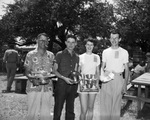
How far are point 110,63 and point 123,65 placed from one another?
0.89 ft

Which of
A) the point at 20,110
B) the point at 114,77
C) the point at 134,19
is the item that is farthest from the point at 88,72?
the point at 134,19

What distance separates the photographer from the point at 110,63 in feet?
11.8

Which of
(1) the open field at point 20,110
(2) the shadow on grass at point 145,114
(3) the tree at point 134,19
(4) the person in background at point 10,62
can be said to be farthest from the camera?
(3) the tree at point 134,19

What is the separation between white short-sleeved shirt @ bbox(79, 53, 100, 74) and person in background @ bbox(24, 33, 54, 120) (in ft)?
2.17

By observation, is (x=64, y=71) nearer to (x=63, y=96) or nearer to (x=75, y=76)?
(x=75, y=76)

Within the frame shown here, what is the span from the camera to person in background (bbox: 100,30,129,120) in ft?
11.6

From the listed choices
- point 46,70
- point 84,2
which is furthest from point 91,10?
point 46,70

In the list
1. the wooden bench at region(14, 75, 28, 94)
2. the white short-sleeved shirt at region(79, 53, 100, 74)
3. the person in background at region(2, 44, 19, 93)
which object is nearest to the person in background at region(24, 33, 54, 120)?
the white short-sleeved shirt at region(79, 53, 100, 74)

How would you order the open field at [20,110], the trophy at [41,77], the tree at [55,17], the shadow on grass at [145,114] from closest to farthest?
the trophy at [41,77]
the open field at [20,110]
the shadow on grass at [145,114]
the tree at [55,17]

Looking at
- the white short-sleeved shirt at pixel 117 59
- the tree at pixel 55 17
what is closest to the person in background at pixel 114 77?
the white short-sleeved shirt at pixel 117 59

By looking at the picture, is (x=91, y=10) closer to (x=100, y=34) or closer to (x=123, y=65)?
(x=100, y=34)

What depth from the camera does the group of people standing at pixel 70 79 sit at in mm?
3266

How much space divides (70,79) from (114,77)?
907 mm

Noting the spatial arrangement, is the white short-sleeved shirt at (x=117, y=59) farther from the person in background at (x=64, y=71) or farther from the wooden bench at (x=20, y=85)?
the wooden bench at (x=20, y=85)
